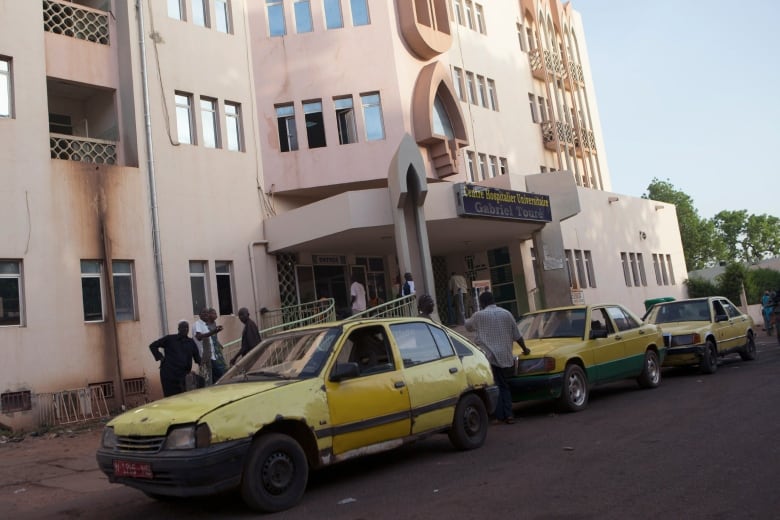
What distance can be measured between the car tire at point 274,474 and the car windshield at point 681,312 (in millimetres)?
10757

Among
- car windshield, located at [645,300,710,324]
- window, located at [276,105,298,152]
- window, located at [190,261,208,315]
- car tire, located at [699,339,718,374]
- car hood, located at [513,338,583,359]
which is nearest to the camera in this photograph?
car hood, located at [513,338,583,359]

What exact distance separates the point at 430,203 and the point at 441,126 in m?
5.49

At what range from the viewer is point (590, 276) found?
1167 inches

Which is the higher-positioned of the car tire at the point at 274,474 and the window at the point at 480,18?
the window at the point at 480,18

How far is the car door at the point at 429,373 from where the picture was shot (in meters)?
7.29

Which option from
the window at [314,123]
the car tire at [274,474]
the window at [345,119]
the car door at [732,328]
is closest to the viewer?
the car tire at [274,474]

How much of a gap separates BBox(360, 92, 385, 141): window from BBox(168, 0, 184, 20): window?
568cm

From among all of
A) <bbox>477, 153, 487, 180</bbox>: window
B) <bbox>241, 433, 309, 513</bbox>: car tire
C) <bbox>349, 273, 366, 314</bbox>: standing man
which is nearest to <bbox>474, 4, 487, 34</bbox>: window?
<bbox>477, 153, 487, 180</bbox>: window

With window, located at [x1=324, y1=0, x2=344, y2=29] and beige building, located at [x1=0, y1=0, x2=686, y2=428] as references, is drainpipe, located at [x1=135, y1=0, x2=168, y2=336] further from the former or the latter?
window, located at [x1=324, y1=0, x2=344, y2=29]

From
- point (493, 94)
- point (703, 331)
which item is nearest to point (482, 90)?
point (493, 94)

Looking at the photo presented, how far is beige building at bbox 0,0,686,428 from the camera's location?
15.4m

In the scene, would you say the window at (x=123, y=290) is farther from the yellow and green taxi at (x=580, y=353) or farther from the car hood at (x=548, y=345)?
the car hood at (x=548, y=345)

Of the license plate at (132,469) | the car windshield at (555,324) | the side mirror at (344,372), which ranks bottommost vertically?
the license plate at (132,469)

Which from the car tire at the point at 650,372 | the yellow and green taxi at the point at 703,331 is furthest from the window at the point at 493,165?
the car tire at the point at 650,372
